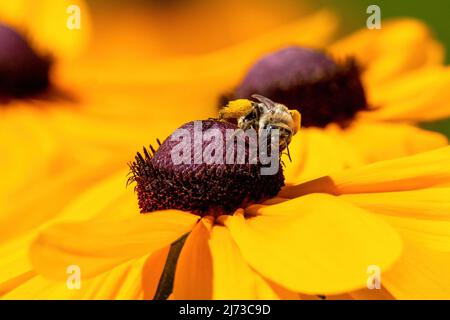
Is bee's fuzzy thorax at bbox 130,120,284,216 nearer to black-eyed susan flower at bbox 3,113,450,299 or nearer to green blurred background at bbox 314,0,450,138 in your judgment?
black-eyed susan flower at bbox 3,113,450,299

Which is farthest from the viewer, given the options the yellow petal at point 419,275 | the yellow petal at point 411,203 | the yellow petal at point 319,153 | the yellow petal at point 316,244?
the yellow petal at point 319,153

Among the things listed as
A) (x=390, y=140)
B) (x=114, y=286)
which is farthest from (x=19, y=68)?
(x=114, y=286)

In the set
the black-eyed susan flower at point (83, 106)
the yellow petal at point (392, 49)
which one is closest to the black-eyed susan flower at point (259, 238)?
the black-eyed susan flower at point (83, 106)

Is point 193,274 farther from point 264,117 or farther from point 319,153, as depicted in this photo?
point 319,153

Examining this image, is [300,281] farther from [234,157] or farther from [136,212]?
[136,212]

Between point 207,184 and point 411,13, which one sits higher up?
point 411,13

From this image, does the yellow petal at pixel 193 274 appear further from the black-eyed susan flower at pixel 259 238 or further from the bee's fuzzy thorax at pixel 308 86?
the bee's fuzzy thorax at pixel 308 86
